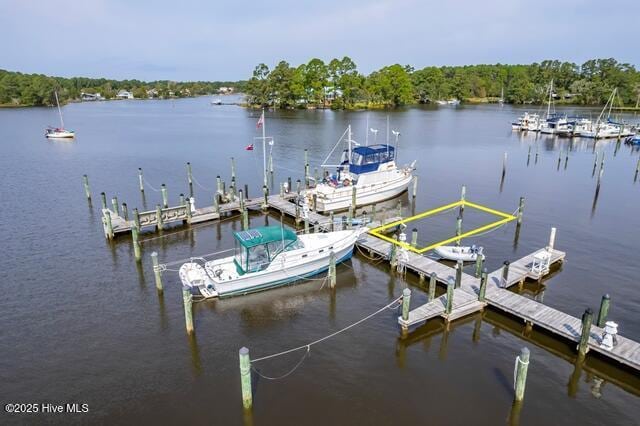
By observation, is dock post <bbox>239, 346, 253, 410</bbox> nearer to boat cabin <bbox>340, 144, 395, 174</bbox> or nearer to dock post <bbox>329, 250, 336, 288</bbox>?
dock post <bbox>329, 250, 336, 288</bbox>

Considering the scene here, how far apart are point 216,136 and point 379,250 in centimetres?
6344

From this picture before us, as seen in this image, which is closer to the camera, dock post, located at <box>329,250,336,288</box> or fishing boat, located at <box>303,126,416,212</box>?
dock post, located at <box>329,250,336,288</box>

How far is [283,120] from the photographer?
103375 mm

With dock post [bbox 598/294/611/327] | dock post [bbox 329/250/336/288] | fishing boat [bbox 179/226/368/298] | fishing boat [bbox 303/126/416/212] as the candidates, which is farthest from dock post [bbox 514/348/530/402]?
fishing boat [bbox 303/126/416/212]

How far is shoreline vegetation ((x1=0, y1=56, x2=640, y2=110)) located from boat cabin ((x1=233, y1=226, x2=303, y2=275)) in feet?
378

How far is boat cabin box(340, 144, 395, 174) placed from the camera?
121 feet

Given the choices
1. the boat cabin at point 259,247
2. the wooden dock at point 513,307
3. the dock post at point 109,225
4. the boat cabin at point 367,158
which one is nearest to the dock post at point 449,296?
the wooden dock at point 513,307

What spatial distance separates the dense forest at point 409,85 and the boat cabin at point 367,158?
98066mm

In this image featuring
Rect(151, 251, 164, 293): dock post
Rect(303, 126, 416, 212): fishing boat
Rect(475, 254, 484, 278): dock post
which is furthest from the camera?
Rect(303, 126, 416, 212): fishing boat

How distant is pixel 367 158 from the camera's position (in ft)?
123

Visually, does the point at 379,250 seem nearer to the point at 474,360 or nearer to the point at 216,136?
the point at 474,360

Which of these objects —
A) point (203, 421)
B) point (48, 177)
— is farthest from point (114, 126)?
point (203, 421)

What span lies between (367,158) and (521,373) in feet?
84.1

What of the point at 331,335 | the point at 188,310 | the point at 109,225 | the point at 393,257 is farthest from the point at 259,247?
the point at 109,225
